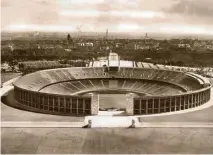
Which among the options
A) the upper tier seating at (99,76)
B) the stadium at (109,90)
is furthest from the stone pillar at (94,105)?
the upper tier seating at (99,76)

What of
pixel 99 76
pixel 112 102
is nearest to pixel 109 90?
pixel 112 102

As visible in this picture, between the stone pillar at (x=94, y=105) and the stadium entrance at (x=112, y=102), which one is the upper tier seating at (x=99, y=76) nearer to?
the stadium entrance at (x=112, y=102)

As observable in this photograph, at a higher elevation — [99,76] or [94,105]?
[99,76]

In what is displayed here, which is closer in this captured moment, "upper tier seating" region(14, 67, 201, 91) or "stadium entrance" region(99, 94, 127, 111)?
"stadium entrance" region(99, 94, 127, 111)

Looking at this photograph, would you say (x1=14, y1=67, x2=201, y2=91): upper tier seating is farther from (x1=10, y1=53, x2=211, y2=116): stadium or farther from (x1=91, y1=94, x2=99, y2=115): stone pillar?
(x1=91, y1=94, x2=99, y2=115): stone pillar

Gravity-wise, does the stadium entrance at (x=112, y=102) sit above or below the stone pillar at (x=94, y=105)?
below

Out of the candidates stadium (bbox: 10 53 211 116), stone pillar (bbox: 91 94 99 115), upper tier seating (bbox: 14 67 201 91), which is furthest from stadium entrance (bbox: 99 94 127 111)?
upper tier seating (bbox: 14 67 201 91)

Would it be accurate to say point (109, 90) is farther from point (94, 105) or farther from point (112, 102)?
point (94, 105)

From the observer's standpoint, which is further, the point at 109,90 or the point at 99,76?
A: the point at 99,76
